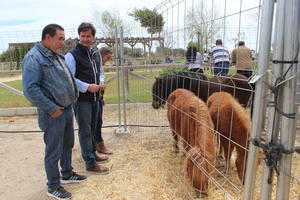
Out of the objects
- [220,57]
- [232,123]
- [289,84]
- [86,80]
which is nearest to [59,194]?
[86,80]

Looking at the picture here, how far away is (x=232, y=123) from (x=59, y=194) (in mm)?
2197

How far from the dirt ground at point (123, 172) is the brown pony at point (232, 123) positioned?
42 centimetres

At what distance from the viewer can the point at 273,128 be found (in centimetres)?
142

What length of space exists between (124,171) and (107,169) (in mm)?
250

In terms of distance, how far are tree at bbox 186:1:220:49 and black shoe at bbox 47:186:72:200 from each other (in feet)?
7.58

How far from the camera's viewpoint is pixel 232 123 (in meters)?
3.13

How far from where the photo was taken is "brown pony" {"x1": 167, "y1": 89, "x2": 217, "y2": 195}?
283 cm

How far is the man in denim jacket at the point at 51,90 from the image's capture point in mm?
2812

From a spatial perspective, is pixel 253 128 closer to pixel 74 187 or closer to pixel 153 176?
pixel 153 176

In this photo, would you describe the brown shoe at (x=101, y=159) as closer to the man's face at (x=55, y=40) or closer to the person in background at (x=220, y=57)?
the man's face at (x=55, y=40)

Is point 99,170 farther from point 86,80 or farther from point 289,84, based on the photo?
point 289,84

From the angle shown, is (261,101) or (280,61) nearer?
(280,61)

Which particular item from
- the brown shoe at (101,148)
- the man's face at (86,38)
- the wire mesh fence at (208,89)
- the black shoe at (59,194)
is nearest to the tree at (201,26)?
the wire mesh fence at (208,89)

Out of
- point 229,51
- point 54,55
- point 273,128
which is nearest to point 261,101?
point 273,128
